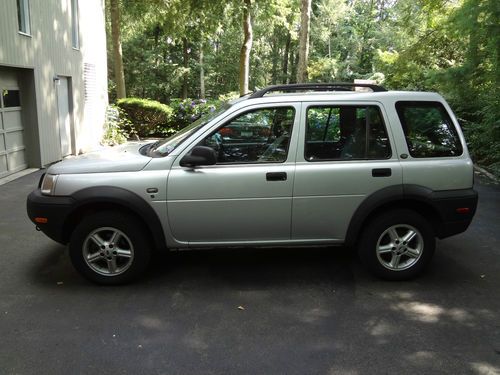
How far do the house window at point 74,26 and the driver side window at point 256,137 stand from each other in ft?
38.9

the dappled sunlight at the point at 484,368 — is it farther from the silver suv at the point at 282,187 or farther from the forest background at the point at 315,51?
the forest background at the point at 315,51

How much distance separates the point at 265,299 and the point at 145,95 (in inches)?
1561

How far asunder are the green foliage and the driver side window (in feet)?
42.3

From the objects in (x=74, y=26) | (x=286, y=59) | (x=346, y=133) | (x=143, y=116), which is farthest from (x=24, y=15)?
(x=286, y=59)

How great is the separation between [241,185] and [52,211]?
5.84 ft

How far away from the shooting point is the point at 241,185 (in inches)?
173

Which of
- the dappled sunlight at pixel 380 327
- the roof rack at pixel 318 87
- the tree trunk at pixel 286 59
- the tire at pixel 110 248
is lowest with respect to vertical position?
the dappled sunlight at pixel 380 327

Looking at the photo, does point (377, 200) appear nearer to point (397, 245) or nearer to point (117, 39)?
point (397, 245)

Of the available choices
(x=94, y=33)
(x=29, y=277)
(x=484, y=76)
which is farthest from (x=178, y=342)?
(x=94, y=33)

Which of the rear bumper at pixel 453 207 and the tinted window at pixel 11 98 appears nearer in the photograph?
the rear bumper at pixel 453 207

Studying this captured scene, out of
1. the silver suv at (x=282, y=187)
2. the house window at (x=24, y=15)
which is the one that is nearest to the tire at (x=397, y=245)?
the silver suv at (x=282, y=187)

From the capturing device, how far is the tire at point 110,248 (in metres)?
4.41

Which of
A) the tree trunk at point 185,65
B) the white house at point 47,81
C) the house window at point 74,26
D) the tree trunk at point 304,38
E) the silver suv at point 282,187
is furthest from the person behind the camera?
the tree trunk at point 185,65

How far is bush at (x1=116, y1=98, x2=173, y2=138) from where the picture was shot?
1842 cm
